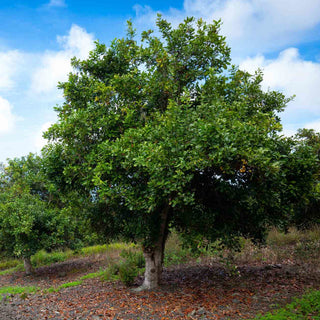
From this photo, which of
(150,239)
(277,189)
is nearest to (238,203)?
(277,189)

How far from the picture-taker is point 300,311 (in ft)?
21.3

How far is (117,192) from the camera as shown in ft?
22.9

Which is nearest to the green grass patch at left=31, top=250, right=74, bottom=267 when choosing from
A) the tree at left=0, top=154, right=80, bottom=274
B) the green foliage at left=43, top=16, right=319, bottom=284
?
the tree at left=0, top=154, right=80, bottom=274

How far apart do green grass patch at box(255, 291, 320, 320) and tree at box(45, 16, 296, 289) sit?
195cm

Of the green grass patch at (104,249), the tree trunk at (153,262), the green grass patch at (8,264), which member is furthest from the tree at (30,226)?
the green grass patch at (8,264)

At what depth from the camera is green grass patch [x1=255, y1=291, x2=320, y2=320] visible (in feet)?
20.1

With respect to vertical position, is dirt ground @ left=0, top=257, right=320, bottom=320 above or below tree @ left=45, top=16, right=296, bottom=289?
below

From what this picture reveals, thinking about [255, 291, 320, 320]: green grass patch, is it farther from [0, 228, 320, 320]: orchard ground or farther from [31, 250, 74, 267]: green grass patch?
[31, 250, 74, 267]: green grass patch

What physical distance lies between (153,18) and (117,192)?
5758 millimetres

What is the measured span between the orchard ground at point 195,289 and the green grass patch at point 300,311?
0.13 meters

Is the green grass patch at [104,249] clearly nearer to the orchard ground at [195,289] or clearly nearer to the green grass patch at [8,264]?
the orchard ground at [195,289]

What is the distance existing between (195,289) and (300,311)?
3.44m

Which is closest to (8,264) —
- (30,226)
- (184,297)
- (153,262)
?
(30,226)

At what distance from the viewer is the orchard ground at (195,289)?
749 cm
